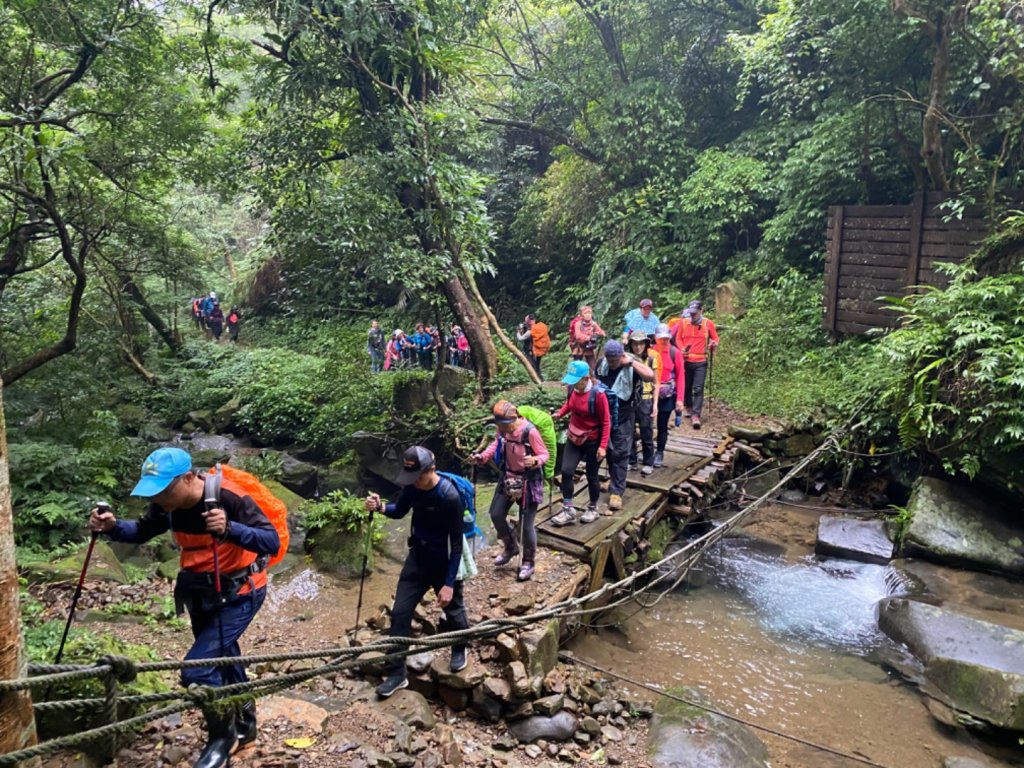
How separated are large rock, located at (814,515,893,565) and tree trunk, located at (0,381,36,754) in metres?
9.80

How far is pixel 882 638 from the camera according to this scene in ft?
25.1

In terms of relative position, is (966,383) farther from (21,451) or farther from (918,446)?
(21,451)

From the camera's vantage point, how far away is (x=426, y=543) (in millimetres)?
5016

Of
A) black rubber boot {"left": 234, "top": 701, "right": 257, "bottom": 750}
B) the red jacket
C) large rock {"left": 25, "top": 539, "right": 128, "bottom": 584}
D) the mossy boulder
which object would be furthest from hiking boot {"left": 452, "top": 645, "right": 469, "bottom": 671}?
large rock {"left": 25, "top": 539, "right": 128, "bottom": 584}

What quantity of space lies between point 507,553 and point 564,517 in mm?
1020

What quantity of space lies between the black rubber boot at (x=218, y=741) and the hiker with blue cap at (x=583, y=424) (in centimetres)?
429

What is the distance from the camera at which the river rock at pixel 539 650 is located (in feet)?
17.9

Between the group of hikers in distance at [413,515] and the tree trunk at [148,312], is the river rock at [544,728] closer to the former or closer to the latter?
the group of hikers in distance at [413,515]

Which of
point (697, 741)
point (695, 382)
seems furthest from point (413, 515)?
point (695, 382)

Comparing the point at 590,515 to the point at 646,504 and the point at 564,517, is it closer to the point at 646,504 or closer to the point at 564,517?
the point at 564,517

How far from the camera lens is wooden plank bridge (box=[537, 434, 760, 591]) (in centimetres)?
731

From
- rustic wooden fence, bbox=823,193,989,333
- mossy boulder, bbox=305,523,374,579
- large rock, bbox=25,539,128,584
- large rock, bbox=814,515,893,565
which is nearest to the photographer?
large rock, bbox=25,539,128,584

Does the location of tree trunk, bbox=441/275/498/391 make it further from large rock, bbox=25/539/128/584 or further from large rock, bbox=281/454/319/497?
large rock, bbox=25/539/128/584

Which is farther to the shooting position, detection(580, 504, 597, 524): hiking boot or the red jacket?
detection(580, 504, 597, 524): hiking boot
